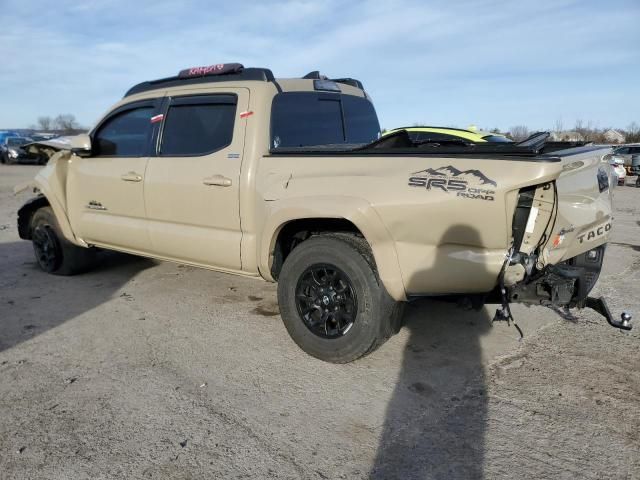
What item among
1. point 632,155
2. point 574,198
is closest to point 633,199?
point 632,155

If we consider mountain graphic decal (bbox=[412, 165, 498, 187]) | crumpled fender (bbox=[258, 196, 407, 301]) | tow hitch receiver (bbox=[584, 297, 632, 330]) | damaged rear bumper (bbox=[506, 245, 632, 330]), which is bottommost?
tow hitch receiver (bbox=[584, 297, 632, 330])

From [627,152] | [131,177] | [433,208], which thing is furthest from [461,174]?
[627,152]

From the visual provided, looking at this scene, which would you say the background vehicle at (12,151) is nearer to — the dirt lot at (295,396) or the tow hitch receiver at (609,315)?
the dirt lot at (295,396)

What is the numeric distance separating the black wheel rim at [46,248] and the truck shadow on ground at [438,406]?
4046mm

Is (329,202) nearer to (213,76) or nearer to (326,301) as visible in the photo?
(326,301)

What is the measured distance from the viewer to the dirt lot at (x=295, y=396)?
2484 millimetres

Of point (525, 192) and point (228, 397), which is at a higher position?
point (525, 192)

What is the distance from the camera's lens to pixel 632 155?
71.4 ft

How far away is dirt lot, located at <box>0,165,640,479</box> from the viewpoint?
2.48 meters

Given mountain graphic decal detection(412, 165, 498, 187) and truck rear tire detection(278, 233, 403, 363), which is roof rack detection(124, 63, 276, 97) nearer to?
truck rear tire detection(278, 233, 403, 363)

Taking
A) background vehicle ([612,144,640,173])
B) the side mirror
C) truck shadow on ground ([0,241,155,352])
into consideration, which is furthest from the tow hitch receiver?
background vehicle ([612,144,640,173])

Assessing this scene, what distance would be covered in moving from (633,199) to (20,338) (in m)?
16.4

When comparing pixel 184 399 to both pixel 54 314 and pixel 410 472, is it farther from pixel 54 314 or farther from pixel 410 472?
pixel 54 314

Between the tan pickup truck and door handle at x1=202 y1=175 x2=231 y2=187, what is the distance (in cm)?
2
